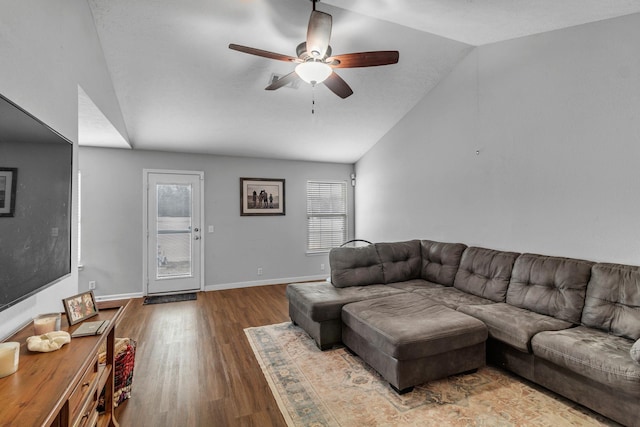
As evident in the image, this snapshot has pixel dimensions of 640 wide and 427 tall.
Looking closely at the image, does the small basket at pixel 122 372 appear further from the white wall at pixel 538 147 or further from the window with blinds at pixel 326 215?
the window with blinds at pixel 326 215

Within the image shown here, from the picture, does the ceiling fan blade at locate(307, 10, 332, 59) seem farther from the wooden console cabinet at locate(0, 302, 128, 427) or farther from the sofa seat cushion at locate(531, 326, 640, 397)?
the sofa seat cushion at locate(531, 326, 640, 397)

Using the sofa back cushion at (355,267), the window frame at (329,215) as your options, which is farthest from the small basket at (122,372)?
the window frame at (329,215)

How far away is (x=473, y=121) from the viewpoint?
3582 millimetres

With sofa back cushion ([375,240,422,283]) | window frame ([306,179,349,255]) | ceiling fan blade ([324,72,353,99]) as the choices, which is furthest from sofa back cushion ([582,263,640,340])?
window frame ([306,179,349,255])

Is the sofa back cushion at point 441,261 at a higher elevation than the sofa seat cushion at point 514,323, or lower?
higher

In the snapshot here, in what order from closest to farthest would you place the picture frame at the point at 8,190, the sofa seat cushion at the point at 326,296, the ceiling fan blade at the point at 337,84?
the picture frame at the point at 8,190
the ceiling fan blade at the point at 337,84
the sofa seat cushion at the point at 326,296

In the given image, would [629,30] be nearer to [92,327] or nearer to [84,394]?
[92,327]

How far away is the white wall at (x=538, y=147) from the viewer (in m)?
2.40

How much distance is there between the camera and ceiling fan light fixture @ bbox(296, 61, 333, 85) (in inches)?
89.0

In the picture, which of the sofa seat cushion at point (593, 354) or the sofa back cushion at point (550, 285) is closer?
the sofa seat cushion at point (593, 354)

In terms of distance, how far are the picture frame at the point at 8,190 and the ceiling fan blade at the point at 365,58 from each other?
199 centimetres

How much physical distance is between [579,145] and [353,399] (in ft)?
9.25

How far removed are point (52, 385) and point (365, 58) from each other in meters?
2.58

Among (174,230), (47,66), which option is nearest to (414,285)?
(47,66)
